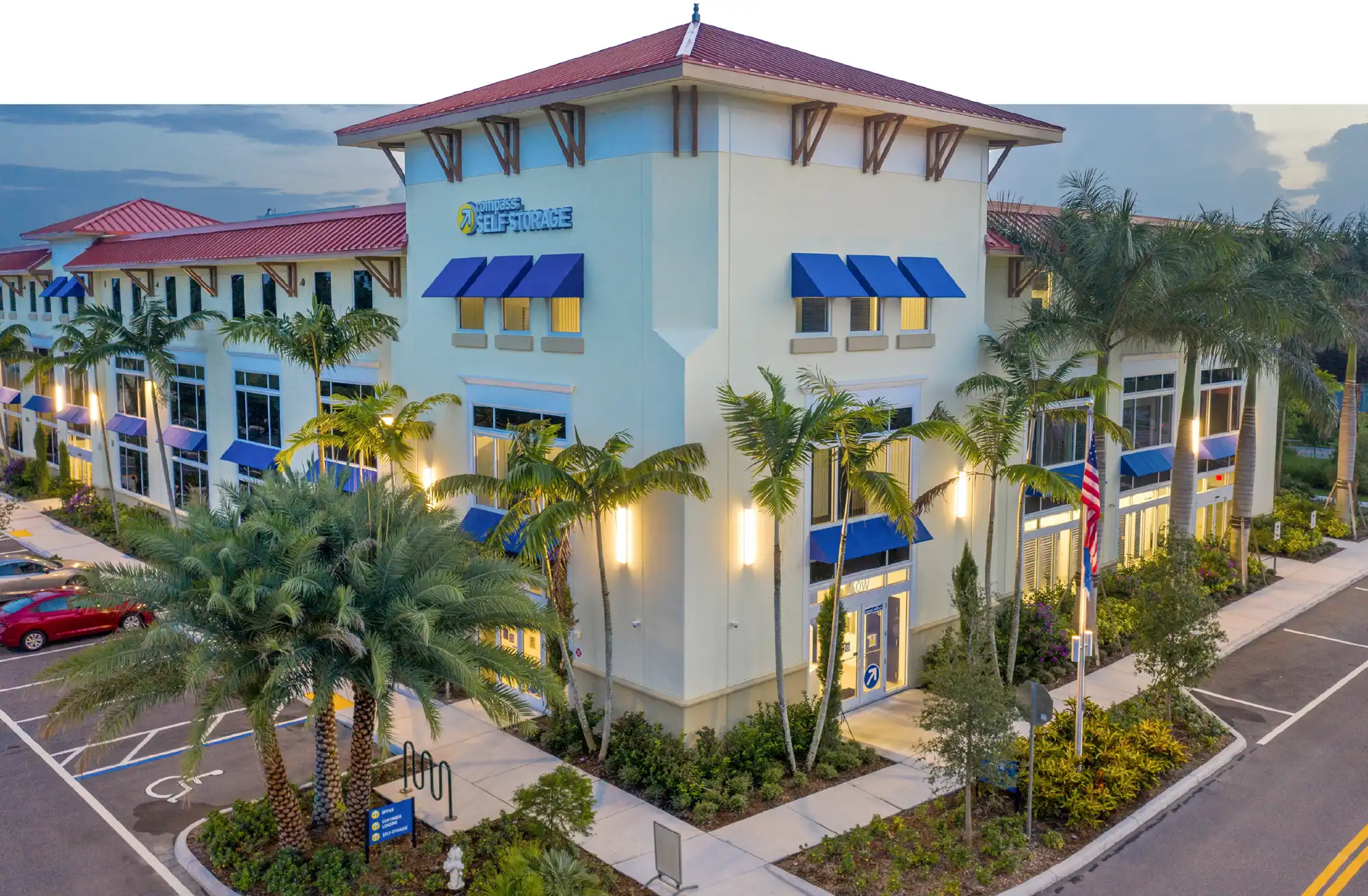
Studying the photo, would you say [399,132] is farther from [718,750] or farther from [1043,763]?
[1043,763]

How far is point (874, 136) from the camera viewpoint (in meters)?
20.4

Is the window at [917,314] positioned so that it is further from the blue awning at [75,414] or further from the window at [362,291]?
the blue awning at [75,414]

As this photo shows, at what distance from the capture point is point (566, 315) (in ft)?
66.8

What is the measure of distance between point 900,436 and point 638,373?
15.2 feet

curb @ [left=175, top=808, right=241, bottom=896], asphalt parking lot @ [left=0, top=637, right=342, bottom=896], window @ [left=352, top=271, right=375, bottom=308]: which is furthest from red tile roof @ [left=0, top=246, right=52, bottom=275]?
curb @ [left=175, top=808, right=241, bottom=896]

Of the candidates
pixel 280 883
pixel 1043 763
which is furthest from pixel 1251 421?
pixel 280 883

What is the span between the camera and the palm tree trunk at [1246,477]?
30.4 meters

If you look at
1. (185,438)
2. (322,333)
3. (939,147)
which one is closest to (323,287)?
(322,333)

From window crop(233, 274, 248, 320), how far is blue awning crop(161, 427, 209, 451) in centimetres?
441

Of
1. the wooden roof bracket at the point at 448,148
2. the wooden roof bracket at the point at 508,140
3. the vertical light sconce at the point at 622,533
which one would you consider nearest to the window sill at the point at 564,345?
the vertical light sconce at the point at 622,533

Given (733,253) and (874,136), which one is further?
(874,136)

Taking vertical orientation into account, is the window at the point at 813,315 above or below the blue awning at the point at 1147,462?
above

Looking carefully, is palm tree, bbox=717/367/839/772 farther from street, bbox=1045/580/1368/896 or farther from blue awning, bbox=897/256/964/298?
street, bbox=1045/580/1368/896

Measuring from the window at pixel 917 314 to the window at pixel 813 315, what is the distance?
90.7 inches
